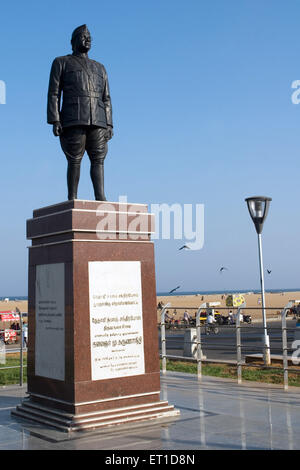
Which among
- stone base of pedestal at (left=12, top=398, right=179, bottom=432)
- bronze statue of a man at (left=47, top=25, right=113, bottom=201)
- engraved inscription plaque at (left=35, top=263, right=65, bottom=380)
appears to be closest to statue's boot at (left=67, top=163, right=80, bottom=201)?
bronze statue of a man at (left=47, top=25, right=113, bottom=201)

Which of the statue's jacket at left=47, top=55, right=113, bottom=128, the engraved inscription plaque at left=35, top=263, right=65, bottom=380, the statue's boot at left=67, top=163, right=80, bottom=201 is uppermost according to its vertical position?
the statue's jacket at left=47, top=55, right=113, bottom=128

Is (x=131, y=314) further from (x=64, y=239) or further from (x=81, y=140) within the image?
(x=81, y=140)

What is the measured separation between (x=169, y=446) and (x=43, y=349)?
255cm

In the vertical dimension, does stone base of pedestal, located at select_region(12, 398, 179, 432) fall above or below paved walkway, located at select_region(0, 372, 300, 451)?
above

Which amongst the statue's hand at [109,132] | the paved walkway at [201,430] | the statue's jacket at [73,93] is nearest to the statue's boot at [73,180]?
the statue's jacket at [73,93]

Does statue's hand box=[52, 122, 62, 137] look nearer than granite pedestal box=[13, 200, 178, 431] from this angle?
No

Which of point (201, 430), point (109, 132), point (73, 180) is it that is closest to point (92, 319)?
point (201, 430)

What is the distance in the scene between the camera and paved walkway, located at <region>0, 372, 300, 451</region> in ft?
19.8

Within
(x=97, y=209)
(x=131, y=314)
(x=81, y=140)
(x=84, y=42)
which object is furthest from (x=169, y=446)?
(x=84, y=42)

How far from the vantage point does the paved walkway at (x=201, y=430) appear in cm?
603

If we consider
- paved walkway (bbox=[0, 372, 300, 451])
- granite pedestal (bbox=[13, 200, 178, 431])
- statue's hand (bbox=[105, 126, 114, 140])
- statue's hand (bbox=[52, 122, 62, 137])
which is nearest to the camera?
paved walkway (bbox=[0, 372, 300, 451])

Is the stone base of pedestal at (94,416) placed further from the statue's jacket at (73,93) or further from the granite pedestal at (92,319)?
the statue's jacket at (73,93)

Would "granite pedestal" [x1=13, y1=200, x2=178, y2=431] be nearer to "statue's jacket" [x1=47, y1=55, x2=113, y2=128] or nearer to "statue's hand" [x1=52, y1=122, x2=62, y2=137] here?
"statue's hand" [x1=52, y1=122, x2=62, y2=137]

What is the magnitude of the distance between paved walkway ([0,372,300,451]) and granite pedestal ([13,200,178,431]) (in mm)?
304
